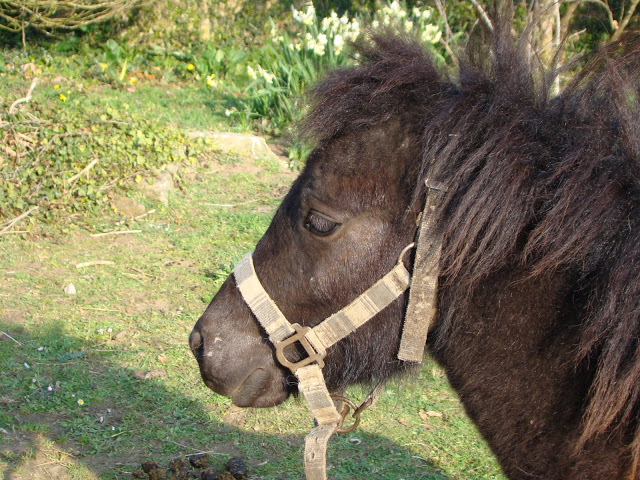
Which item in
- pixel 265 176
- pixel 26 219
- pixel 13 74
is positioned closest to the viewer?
pixel 26 219

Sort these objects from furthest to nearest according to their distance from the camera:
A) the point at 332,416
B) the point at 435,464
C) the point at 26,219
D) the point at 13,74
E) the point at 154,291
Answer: the point at 13,74, the point at 26,219, the point at 154,291, the point at 435,464, the point at 332,416

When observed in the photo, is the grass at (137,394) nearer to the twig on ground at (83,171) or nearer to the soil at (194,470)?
the soil at (194,470)

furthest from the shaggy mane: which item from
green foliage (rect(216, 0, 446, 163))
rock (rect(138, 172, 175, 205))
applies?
green foliage (rect(216, 0, 446, 163))

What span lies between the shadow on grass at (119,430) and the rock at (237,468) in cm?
9

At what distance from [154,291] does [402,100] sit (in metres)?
3.36

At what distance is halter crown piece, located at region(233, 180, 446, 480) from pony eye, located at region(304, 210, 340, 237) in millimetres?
197

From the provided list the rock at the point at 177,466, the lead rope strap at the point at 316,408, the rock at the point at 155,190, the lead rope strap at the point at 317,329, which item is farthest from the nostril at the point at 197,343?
the rock at the point at 155,190

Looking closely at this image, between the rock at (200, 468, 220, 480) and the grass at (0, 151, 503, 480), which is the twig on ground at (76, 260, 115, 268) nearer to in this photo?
the grass at (0, 151, 503, 480)

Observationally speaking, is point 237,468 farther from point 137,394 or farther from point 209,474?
point 137,394

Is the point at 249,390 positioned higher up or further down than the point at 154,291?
higher up

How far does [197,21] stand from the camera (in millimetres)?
10836

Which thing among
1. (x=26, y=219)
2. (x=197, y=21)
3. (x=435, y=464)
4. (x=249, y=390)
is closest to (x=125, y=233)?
(x=26, y=219)

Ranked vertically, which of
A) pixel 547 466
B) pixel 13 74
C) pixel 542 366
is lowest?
pixel 13 74

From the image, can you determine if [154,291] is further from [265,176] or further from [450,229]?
[450,229]
